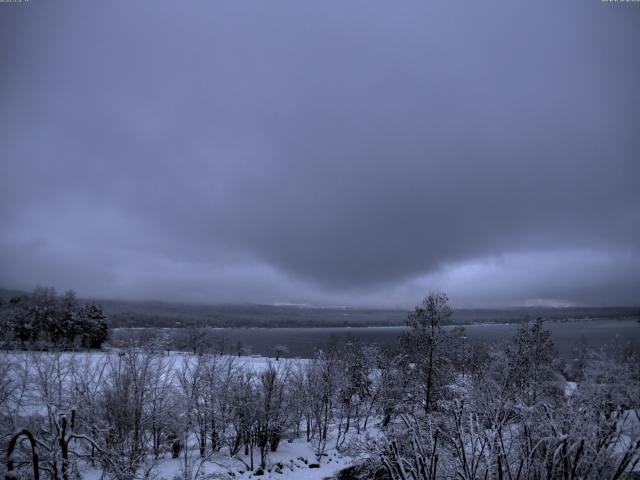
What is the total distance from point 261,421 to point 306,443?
779 cm

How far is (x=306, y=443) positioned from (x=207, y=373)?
1244 cm

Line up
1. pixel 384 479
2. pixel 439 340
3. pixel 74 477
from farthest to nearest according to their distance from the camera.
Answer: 1. pixel 439 340
2. pixel 384 479
3. pixel 74 477

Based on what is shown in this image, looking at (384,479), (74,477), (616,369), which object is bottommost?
(384,479)

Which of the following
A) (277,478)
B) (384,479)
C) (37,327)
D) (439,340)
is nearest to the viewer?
(384,479)

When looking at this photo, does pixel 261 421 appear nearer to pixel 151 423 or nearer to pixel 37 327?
pixel 151 423

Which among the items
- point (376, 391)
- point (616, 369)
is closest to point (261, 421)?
point (376, 391)

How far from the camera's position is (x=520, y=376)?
32.2m

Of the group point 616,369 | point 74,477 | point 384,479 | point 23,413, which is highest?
point 74,477

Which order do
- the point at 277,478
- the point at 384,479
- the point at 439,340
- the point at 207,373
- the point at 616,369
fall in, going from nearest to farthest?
the point at 384,479, the point at 277,478, the point at 439,340, the point at 207,373, the point at 616,369

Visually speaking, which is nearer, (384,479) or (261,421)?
(384,479)

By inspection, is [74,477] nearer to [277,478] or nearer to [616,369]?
[277,478]

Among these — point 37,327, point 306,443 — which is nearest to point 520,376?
point 306,443

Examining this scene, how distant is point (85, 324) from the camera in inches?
3292

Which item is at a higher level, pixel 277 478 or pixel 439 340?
pixel 439 340
